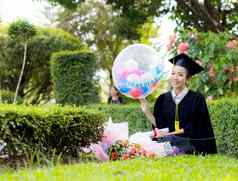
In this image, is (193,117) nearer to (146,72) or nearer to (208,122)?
(208,122)

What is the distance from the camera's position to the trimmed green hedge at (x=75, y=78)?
1305 cm

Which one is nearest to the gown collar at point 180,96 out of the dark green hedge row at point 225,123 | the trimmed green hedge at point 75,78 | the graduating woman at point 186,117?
the graduating woman at point 186,117

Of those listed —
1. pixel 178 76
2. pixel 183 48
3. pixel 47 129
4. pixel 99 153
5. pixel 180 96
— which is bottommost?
pixel 99 153

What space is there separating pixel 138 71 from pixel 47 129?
1.93m

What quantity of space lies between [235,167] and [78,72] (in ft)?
29.2

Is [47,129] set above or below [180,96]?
below

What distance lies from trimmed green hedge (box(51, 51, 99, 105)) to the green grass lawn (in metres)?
8.43

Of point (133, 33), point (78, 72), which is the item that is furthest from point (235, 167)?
point (133, 33)

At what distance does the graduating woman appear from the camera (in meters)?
6.26

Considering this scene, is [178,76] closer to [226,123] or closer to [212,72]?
[226,123]

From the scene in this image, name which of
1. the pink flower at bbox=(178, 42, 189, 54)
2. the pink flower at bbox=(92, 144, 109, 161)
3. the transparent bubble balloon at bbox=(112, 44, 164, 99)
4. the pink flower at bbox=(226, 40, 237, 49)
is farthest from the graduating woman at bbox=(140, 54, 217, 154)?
the pink flower at bbox=(178, 42, 189, 54)

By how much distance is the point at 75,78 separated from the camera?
1304 centimetres

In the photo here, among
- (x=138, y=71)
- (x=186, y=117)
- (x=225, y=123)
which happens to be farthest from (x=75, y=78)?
(x=186, y=117)

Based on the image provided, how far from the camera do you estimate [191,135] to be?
6.26 m
